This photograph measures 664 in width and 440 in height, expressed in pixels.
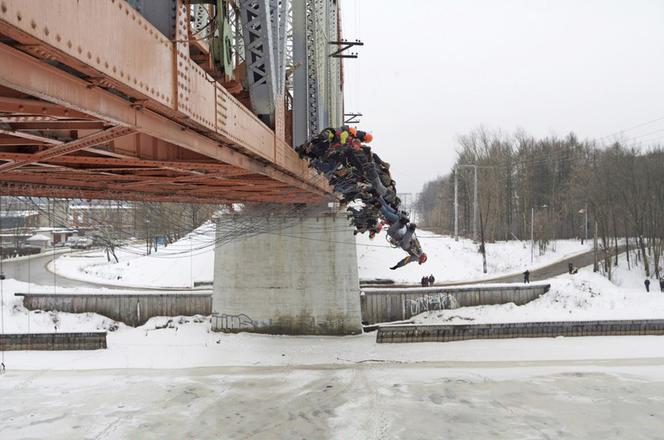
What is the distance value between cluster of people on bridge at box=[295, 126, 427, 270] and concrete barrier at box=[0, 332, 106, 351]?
14.9m

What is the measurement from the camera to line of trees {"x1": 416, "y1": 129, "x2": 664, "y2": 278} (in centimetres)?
4021

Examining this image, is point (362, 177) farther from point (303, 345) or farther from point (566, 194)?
point (566, 194)

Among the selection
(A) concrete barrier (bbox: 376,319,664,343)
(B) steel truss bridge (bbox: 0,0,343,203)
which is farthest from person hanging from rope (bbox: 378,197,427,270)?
(A) concrete barrier (bbox: 376,319,664,343)

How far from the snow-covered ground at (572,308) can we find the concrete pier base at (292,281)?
6.12m

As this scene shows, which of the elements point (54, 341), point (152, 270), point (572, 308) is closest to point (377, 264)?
point (572, 308)

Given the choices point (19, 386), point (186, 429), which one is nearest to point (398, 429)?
point (186, 429)

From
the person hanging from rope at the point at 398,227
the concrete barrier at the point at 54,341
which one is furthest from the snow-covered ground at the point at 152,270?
the person hanging from rope at the point at 398,227

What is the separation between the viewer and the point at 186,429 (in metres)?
14.8

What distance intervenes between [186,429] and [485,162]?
54671 millimetres

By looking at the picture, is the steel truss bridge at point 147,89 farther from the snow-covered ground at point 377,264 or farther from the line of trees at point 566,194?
the line of trees at point 566,194

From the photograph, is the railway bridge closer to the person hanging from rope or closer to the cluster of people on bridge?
the cluster of people on bridge

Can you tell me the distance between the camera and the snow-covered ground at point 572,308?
27.5 metres

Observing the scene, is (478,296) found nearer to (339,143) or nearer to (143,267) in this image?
(339,143)

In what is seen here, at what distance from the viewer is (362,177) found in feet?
44.5
